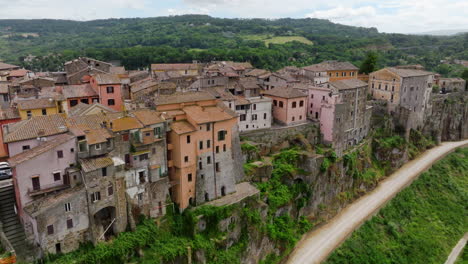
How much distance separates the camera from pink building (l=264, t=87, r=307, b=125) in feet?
195

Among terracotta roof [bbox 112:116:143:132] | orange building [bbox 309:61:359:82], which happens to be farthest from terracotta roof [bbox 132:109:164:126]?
orange building [bbox 309:61:359:82]

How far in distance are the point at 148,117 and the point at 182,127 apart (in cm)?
409

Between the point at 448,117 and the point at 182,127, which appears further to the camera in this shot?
the point at 448,117

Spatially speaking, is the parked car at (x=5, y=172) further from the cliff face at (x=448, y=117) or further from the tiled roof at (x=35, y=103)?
the cliff face at (x=448, y=117)

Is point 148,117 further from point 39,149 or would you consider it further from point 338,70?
point 338,70

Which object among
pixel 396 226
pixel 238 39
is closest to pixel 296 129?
pixel 396 226

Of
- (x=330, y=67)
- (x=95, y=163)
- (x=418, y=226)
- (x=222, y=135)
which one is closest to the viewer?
(x=95, y=163)

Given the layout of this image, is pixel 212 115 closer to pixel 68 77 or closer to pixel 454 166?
pixel 68 77

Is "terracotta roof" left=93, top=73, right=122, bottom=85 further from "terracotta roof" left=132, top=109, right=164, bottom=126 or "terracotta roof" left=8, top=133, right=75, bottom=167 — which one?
"terracotta roof" left=8, top=133, right=75, bottom=167

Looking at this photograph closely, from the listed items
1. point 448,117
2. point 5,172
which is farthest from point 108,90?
point 448,117

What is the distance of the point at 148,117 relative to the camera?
Result: 3850 cm

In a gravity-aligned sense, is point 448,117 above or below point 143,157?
below

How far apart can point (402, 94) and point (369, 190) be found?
84.7 ft

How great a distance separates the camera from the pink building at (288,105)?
5934cm
